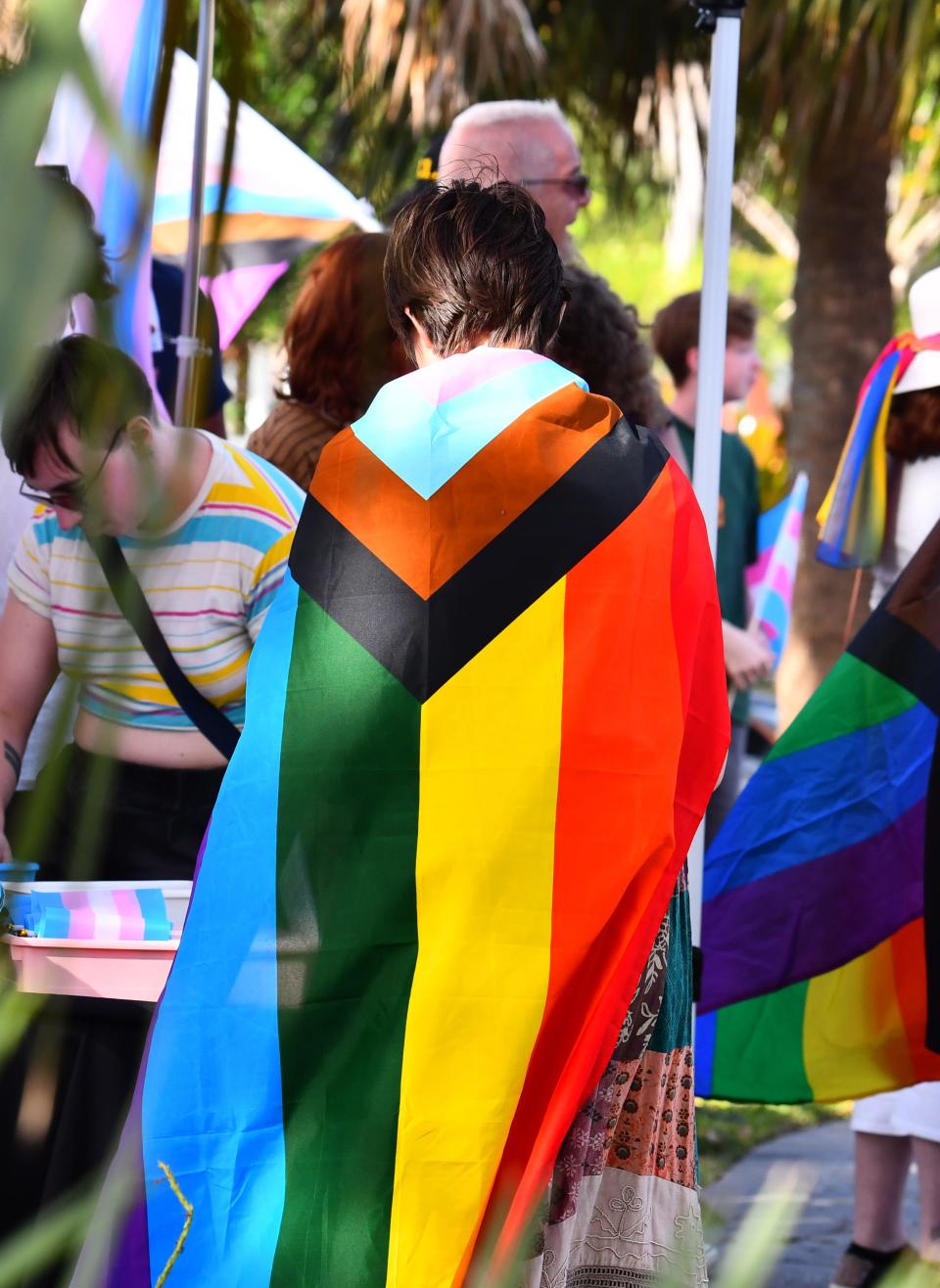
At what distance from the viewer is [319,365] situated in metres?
3.34

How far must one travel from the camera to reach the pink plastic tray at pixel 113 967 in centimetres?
220

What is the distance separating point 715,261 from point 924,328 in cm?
65

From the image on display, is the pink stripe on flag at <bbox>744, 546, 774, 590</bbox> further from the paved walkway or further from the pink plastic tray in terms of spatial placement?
the pink plastic tray

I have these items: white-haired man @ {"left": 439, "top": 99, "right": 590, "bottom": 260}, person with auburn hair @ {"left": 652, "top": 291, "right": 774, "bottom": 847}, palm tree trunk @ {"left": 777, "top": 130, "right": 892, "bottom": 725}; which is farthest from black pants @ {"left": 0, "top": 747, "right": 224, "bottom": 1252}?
palm tree trunk @ {"left": 777, "top": 130, "right": 892, "bottom": 725}

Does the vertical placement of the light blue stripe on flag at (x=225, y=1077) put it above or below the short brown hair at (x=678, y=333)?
below

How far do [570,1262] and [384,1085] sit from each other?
0.40m

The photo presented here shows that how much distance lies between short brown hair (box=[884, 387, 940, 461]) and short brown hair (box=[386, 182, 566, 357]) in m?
1.66

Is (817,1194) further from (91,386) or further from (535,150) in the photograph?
(91,386)

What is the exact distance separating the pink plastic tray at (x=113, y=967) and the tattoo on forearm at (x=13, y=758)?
16.9 inches

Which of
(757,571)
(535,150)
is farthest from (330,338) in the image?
(757,571)

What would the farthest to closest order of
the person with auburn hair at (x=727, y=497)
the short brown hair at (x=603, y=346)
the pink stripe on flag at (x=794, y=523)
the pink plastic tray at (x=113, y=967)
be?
the person with auburn hair at (x=727, y=497) < the pink stripe on flag at (x=794, y=523) < the short brown hair at (x=603, y=346) < the pink plastic tray at (x=113, y=967)

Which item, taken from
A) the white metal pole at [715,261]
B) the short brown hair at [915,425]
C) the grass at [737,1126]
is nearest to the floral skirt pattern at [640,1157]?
the white metal pole at [715,261]

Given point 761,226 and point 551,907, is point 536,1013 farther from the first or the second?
point 761,226

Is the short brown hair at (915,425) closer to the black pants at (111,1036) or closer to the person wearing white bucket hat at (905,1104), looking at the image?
the person wearing white bucket hat at (905,1104)
